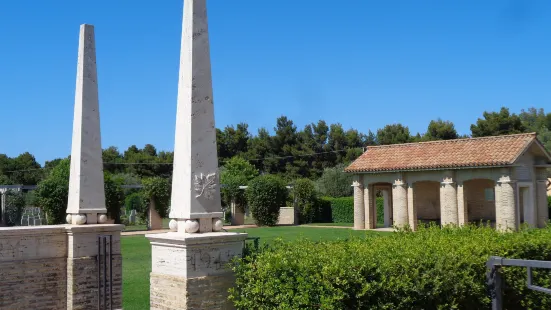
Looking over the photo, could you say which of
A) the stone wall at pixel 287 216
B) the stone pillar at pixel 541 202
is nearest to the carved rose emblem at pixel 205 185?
the stone pillar at pixel 541 202

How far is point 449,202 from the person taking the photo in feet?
80.1

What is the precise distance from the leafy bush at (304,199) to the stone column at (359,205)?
7647mm

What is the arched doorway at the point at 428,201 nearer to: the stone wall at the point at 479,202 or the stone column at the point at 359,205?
the stone wall at the point at 479,202

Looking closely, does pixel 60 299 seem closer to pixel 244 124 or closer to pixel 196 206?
pixel 196 206

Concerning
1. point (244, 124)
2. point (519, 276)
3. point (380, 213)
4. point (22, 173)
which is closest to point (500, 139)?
point (380, 213)

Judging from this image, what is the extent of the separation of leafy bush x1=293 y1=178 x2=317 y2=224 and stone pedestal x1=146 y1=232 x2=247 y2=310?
30465mm

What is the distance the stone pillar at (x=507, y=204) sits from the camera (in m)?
22.3

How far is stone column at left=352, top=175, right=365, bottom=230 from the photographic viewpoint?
28484mm

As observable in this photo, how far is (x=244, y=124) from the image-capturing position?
5800cm

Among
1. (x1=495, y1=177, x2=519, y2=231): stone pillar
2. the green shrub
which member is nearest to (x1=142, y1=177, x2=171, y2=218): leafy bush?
the green shrub

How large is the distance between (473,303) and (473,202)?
2433 cm

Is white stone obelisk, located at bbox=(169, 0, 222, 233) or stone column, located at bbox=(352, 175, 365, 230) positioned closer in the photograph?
white stone obelisk, located at bbox=(169, 0, 222, 233)

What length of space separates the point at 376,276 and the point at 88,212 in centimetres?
493

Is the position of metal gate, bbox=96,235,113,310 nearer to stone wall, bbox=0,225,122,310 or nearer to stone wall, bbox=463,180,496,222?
stone wall, bbox=0,225,122,310
